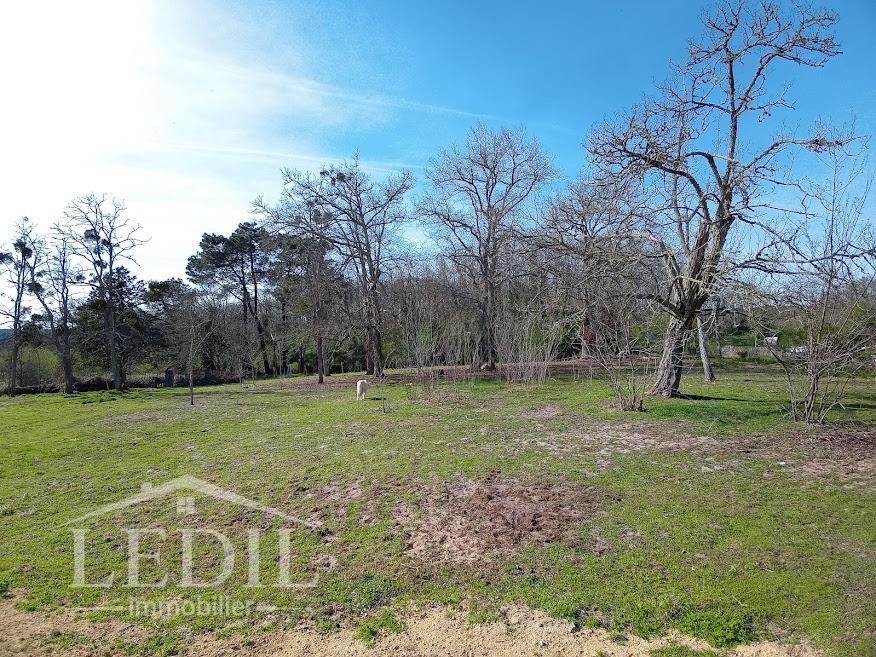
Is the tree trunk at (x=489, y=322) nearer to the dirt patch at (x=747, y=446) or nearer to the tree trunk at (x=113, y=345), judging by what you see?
the dirt patch at (x=747, y=446)

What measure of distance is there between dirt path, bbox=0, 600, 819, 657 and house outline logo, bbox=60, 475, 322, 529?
1561 mm

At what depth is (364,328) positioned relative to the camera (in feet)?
64.4

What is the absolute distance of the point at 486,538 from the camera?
410 centimetres

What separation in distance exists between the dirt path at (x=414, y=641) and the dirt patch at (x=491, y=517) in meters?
0.77

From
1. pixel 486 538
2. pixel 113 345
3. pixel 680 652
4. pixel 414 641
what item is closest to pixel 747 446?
pixel 486 538

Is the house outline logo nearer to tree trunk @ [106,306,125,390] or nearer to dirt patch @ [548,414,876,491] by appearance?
dirt patch @ [548,414,876,491]

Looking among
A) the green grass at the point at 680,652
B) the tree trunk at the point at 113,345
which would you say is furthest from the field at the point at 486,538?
the tree trunk at the point at 113,345

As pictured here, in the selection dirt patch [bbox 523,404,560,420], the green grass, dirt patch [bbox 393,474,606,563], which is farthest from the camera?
dirt patch [bbox 523,404,560,420]

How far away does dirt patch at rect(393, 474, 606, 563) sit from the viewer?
396 cm

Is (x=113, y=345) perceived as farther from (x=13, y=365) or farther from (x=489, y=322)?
(x=489, y=322)

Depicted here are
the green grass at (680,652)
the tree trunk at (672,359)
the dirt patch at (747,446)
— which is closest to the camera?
the green grass at (680,652)

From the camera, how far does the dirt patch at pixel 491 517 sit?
3.96 metres

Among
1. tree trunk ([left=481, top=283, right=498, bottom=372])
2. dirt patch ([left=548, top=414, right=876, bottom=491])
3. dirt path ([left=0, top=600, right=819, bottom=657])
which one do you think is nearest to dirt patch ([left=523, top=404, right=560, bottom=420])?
dirt patch ([left=548, top=414, right=876, bottom=491])

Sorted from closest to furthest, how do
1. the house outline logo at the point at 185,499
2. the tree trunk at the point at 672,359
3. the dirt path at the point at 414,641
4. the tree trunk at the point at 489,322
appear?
the dirt path at the point at 414,641, the house outline logo at the point at 185,499, the tree trunk at the point at 672,359, the tree trunk at the point at 489,322
